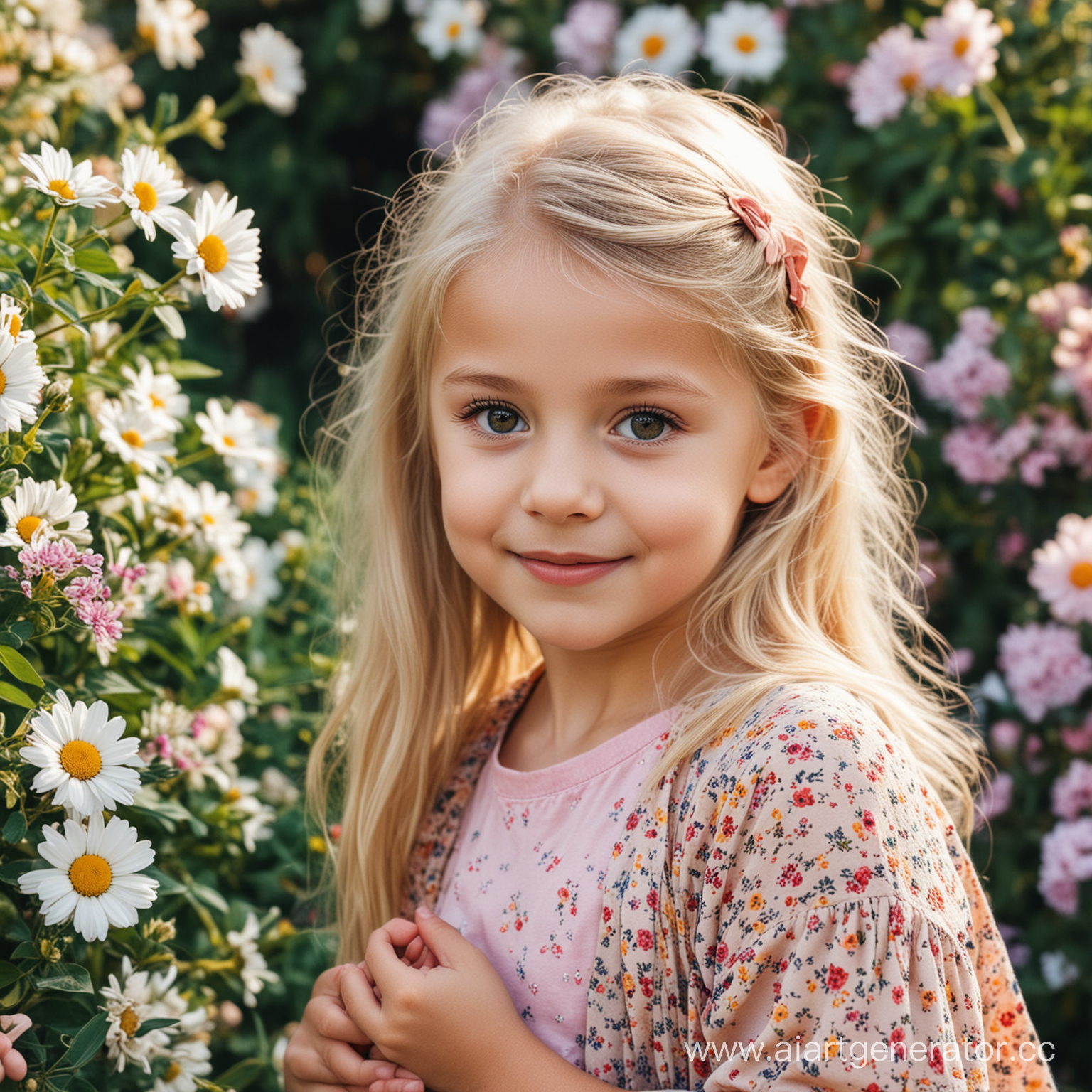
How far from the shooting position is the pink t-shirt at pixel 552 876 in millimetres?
1214

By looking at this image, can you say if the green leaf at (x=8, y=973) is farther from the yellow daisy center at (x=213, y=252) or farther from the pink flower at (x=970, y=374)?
the pink flower at (x=970, y=374)

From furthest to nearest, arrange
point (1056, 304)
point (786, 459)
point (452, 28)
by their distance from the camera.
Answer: point (452, 28) < point (1056, 304) < point (786, 459)

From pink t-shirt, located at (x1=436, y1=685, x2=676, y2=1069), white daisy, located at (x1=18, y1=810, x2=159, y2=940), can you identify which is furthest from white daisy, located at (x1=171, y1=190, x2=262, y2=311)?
pink t-shirt, located at (x1=436, y1=685, x2=676, y2=1069)

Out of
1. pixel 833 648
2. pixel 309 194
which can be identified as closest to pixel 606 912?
pixel 833 648

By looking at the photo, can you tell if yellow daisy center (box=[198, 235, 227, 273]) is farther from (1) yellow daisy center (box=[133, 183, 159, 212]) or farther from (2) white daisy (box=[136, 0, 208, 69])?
(2) white daisy (box=[136, 0, 208, 69])

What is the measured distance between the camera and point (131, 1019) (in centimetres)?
119

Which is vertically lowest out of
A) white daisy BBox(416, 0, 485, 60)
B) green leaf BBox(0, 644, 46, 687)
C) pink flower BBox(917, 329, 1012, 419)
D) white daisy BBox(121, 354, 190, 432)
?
green leaf BBox(0, 644, 46, 687)

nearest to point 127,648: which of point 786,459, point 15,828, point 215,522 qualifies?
point 215,522

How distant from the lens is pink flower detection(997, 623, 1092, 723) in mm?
2002

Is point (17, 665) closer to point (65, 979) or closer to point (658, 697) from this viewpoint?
point (65, 979)

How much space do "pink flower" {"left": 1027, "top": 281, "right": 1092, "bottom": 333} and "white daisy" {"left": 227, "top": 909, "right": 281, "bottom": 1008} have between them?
1709mm

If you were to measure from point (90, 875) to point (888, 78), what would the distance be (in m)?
1.99

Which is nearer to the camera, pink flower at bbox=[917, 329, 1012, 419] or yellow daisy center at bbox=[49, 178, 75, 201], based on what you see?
yellow daisy center at bbox=[49, 178, 75, 201]

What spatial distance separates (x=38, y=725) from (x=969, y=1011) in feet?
2.92
